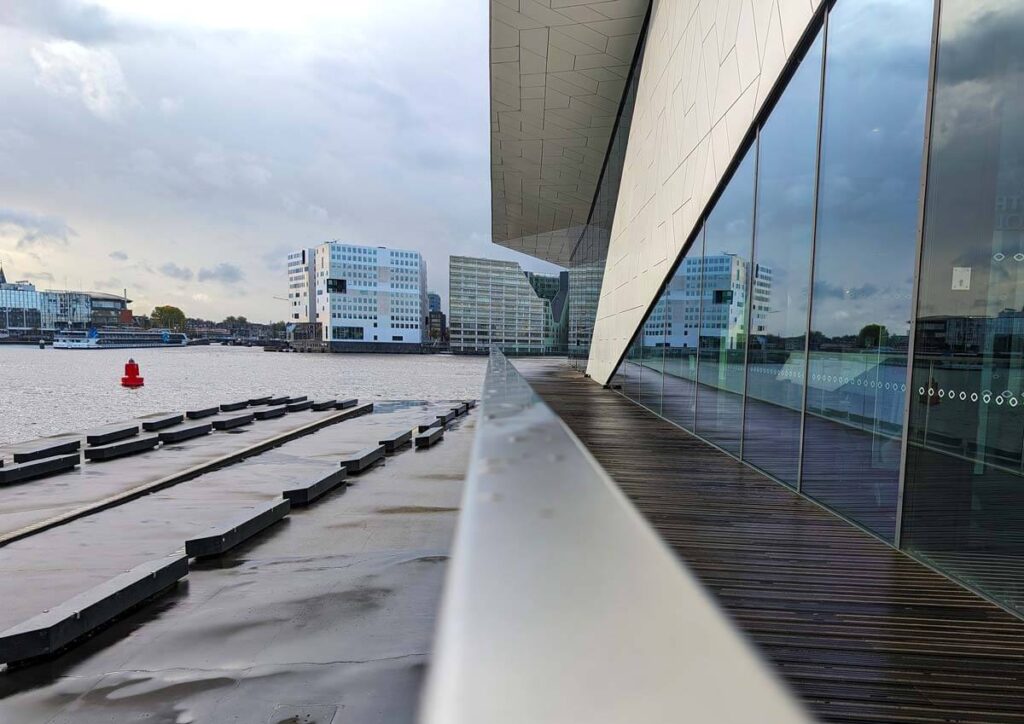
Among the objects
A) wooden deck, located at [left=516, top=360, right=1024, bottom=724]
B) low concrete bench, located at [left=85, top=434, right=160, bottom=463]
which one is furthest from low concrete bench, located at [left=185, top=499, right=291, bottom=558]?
low concrete bench, located at [left=85, top=434, right=160, bottom=463]

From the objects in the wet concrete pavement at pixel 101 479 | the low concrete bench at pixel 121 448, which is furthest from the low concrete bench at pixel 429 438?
the low concrete bench at pixel 121 448

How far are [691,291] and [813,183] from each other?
4.58 m

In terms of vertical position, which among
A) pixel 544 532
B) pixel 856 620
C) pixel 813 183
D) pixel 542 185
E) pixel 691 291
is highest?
pixel 542 185

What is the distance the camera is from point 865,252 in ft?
17.4

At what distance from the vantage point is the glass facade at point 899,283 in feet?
12.6

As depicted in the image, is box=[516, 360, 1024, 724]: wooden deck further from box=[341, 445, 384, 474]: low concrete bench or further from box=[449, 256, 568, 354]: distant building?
box=[449, 256, 568, 354]: distant building

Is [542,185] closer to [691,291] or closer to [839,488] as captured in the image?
[691,291]

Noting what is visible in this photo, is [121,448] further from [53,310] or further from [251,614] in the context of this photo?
[53,310]

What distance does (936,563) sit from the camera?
Result: 4371 millimetres

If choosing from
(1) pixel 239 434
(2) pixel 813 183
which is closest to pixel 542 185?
(1) pixel 239 434

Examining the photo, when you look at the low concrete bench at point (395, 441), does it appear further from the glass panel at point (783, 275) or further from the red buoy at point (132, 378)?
the red buoy at point (132, 378)

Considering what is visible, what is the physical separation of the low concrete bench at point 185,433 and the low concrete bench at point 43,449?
239 centimetres

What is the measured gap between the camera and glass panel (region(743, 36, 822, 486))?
21.1 feet

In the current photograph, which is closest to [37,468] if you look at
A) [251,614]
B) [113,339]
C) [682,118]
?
[251,614]
